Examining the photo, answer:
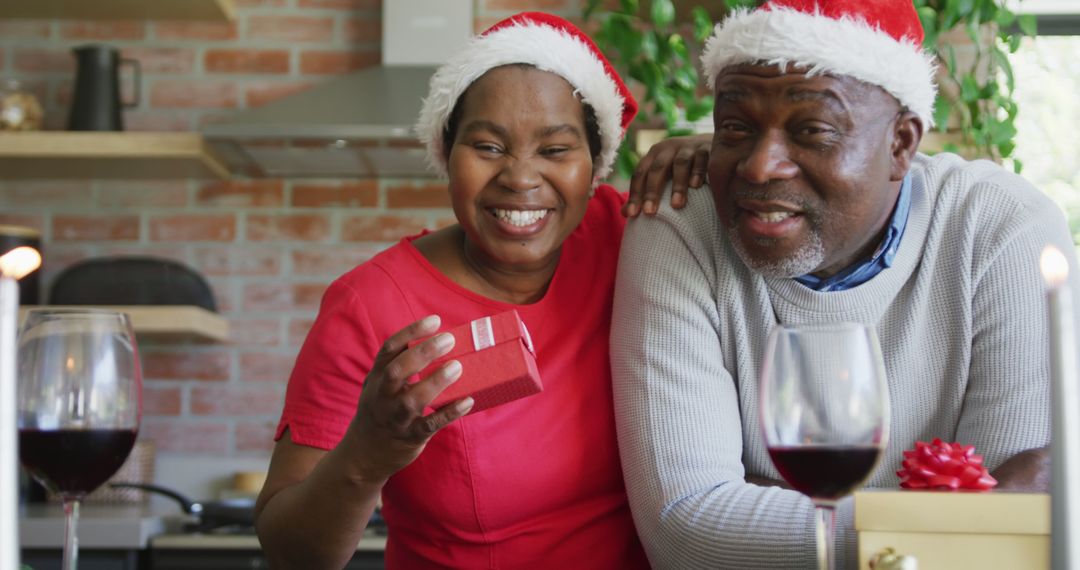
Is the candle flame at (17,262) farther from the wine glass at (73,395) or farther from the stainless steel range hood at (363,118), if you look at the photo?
the stainless steel range hood at (363,118)

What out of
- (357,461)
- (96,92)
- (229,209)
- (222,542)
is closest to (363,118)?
(229,209)

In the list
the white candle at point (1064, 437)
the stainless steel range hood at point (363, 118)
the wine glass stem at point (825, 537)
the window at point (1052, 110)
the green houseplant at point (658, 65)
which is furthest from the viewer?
the window at point (1052, 110)

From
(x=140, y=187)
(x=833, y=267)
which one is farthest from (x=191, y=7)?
(x=833, y=267)

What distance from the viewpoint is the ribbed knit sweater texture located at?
3.87ft

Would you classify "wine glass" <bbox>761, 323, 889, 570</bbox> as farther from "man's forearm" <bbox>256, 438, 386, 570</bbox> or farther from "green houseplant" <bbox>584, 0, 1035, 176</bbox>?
"green houseplant" <bbox>584, 0, 1035, 176</bbox>

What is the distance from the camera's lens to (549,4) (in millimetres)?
3082

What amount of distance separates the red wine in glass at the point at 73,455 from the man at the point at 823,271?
0.56 meters

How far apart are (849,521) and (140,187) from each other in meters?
2.52

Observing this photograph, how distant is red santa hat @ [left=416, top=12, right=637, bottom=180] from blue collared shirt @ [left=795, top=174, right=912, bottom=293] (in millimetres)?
348

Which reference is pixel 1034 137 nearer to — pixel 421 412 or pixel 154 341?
pixel 154 341

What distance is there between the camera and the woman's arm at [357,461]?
892mm

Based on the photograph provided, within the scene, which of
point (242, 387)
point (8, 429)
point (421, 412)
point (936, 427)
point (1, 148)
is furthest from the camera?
point (242, 387)

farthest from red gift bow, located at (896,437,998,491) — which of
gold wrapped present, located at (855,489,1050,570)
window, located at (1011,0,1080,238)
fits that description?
window, located at (1011,0,1080,238)

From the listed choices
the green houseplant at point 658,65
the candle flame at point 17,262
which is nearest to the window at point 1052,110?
the green houseplant at point 658,65
